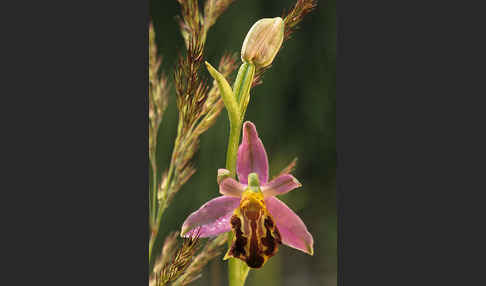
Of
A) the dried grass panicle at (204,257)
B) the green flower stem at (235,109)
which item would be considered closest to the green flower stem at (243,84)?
the green flower stem at (235,109)

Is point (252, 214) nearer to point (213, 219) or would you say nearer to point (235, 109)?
point (213, 219)

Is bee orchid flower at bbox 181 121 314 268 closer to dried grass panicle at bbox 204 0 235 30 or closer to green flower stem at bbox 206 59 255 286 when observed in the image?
green flower stem at bbox 206 59 255 286

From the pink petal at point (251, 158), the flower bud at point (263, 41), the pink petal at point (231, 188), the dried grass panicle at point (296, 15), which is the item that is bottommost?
the pink petal at point (231, 188)

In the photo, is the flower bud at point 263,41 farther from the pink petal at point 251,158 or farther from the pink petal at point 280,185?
the pink petal at point 280,185

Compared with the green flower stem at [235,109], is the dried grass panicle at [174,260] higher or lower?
lower

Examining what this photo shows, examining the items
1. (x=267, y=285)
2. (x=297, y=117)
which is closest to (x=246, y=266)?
(x=267, y=285)

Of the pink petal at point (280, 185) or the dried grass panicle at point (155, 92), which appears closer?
the pink petal at point (280, 185)
